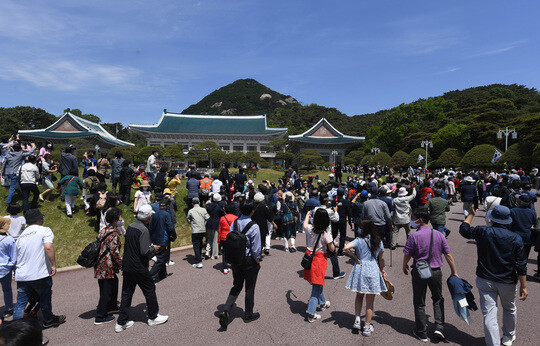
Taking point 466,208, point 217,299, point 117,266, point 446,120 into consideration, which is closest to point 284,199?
point 217,299

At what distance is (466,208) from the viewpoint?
1151 centimetres

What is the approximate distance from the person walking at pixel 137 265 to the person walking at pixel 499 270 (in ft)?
14.5

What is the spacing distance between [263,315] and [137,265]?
2.15 metres

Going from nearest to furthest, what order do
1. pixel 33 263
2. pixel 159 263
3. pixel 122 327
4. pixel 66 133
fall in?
pixel 33 263, pixel 122 327, pixel 159 263, pixel 66 133

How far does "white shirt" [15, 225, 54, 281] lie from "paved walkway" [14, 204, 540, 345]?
3.23 feet

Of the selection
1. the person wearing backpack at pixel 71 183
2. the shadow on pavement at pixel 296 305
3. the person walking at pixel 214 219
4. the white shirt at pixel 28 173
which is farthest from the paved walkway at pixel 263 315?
the person wearing backpack at pixel 71 183

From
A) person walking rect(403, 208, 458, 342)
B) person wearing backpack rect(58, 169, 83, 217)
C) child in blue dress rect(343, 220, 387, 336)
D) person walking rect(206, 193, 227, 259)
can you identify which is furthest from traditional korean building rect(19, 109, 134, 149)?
person walking rect(403, 208, 458, 342)

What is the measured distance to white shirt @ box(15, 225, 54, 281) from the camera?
13.2ft

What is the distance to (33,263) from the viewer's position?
13.3 feet

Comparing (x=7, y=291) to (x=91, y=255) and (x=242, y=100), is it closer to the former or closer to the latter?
(x=91, y=255)

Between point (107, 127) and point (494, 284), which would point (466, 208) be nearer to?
point (494, 284)

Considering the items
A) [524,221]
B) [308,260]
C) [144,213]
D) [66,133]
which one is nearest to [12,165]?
[144,213]

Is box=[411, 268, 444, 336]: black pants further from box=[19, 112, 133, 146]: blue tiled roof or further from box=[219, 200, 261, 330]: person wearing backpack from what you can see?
box=[19, 112, 133, 146]: blue tiled roof

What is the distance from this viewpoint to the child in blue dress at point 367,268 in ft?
12.8
